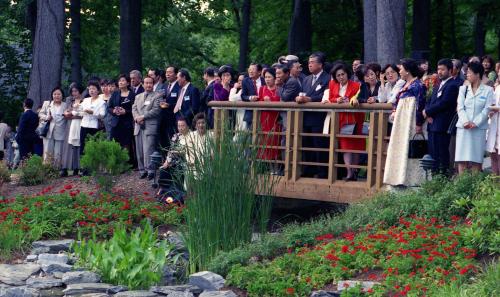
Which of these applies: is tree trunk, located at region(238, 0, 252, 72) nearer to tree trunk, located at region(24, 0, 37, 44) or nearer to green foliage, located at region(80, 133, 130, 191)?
tree trunk, located at region(24, 0, 37, 44)

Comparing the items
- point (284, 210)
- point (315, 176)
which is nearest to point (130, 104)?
point (284, 210)

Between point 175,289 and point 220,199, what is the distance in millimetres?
1443

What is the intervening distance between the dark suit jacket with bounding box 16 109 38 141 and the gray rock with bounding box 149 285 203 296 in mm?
10669

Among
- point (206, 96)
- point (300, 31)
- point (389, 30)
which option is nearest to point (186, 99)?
point (206, 96)

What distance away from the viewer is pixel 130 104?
17859 mm

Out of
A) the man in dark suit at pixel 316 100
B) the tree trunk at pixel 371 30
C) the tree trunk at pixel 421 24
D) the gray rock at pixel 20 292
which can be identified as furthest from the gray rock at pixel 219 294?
the tree trunk at pixel 421 24

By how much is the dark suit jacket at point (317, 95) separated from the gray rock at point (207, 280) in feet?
12.7

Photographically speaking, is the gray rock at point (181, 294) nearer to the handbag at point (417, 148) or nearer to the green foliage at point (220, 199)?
the green foliage at point (220, 199)

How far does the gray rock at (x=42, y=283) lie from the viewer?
1147 cm

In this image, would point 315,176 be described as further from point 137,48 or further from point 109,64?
point 109,64

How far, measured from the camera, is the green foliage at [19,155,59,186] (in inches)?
712

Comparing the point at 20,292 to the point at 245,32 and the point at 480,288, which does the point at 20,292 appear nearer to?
the point at 480,288

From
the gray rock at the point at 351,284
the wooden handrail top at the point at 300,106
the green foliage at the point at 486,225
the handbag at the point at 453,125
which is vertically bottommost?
the gray rock at the point at 351,284

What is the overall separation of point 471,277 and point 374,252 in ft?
4.47
